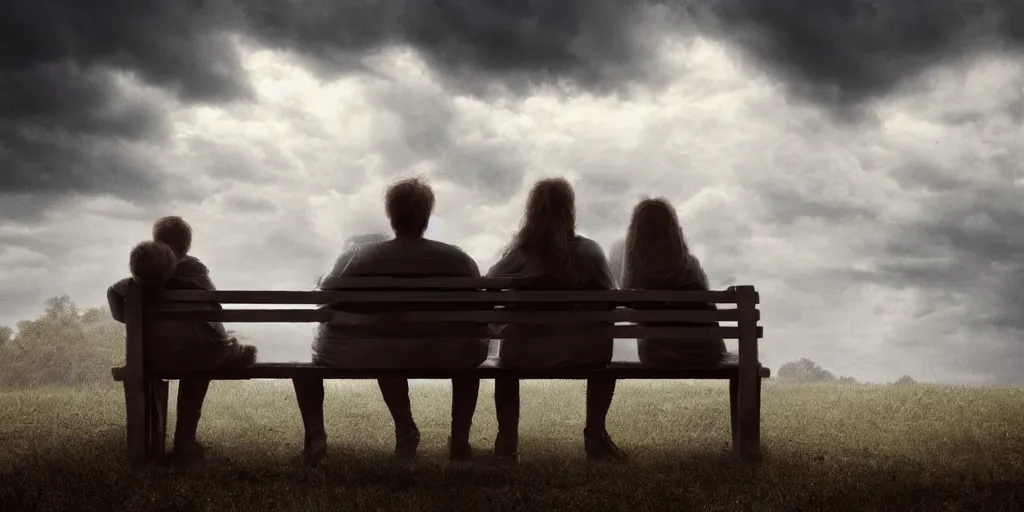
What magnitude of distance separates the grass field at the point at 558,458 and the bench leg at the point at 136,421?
24 centimetres

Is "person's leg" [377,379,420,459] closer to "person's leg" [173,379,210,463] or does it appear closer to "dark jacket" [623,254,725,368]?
"person's leg" [173,379,210,463]

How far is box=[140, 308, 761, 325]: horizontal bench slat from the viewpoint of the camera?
729 cm

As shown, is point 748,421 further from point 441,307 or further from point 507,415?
point 441,307

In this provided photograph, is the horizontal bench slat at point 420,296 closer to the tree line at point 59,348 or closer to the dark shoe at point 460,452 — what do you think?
the dark shoe at point 460,452

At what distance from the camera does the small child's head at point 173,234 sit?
774 centimetres

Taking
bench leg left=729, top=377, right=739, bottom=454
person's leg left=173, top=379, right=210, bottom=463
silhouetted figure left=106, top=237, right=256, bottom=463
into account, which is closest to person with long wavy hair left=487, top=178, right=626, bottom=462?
bench leg left=729, top=377, right=739, bottom=454

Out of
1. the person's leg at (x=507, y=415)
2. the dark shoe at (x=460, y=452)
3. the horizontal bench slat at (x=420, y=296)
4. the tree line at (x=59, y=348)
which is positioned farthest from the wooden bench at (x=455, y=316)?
the tree line at (x=59, y=348)

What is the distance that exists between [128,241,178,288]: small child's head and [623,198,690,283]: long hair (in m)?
3.95

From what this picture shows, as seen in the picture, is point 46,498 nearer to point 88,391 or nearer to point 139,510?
point 139,510

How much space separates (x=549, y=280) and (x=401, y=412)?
1713 mm

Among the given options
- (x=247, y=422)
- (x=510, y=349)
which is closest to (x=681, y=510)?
(x=510, y=349)

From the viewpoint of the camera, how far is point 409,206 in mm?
7430

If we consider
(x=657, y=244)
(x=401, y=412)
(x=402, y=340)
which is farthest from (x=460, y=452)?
(x=657, y=244)

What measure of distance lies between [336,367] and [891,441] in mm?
5711
